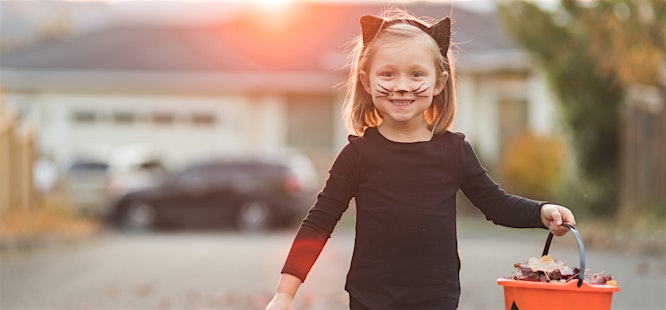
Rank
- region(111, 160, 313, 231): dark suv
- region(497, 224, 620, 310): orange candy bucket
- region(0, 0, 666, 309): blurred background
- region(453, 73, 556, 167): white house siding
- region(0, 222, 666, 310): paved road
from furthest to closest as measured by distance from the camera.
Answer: region(453, 73, 556, 167): white house siding, region(111, 160, 313, 231): dark suv, region(0, 0, 666, 309): blurred background, region(0, 222, 666, 310): paved road, region(497, 224, 620, 310): orange candy bucket

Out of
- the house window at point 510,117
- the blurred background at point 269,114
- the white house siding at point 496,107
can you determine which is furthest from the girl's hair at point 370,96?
the house window at point 510,117

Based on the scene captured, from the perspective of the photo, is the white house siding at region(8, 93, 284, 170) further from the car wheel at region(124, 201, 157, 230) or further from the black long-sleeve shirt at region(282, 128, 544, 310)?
the black long-sleeve shirt at region(282, 128, 544, 310)

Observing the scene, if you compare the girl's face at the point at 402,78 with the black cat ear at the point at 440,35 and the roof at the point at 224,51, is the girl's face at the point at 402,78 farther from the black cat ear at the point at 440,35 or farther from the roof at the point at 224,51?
the roof at the point at 224,51

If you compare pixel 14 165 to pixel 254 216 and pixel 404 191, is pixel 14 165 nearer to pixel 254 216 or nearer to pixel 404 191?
pixel 254 216

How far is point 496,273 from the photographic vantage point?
1203 cm

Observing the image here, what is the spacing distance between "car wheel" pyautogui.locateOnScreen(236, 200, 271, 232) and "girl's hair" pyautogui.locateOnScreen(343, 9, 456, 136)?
62.8ft

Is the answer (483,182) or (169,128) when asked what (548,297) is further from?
(169,128)

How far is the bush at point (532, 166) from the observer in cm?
2720

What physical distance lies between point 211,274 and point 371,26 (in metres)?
8.51

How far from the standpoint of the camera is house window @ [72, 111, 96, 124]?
1297 inches

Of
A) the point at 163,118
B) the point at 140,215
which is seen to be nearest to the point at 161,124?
the point at 163,118

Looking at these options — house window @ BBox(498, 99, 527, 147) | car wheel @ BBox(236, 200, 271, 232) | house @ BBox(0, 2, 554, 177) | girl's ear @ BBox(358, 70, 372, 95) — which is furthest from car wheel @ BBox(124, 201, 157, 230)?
girl's ear @ BBox(358, 70, 372, 95)

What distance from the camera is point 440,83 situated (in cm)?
426

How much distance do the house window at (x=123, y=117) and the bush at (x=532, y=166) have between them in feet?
33.7
